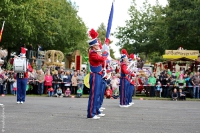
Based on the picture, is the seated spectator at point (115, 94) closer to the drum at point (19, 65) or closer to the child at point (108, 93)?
the child at point (108, 93)

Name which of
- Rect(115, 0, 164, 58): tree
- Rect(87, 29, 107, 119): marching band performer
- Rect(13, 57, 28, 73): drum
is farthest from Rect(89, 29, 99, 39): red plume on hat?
Rect(115, 0, 164, 58): tree

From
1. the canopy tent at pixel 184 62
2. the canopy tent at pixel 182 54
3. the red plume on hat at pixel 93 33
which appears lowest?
the red plume on hat at pixel 93 33

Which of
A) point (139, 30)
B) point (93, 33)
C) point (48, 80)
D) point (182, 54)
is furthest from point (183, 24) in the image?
point (93, 33)

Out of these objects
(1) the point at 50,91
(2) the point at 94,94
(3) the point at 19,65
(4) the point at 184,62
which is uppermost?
(4) the point at 184,62

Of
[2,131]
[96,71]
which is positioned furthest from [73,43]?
[2,131]

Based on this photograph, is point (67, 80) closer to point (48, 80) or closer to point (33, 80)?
point (48, 80)

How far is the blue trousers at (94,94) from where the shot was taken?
1277cm

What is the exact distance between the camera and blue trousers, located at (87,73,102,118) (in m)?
12.8

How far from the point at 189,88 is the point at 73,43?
30.2 meters

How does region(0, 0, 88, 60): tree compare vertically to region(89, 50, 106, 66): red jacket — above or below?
above

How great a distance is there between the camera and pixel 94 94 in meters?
12.9

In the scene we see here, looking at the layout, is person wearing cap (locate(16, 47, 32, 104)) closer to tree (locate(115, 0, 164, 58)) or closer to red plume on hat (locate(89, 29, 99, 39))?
red plume on hat (locate(89, 29, 99, 39))

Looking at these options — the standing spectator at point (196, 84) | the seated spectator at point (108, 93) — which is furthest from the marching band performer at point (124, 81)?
the standing spectator at point (196, 84)

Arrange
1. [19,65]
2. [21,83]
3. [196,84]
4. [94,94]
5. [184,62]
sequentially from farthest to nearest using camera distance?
[184,62]
[196,84]
[21,83]
[19,65]
[94,94]
